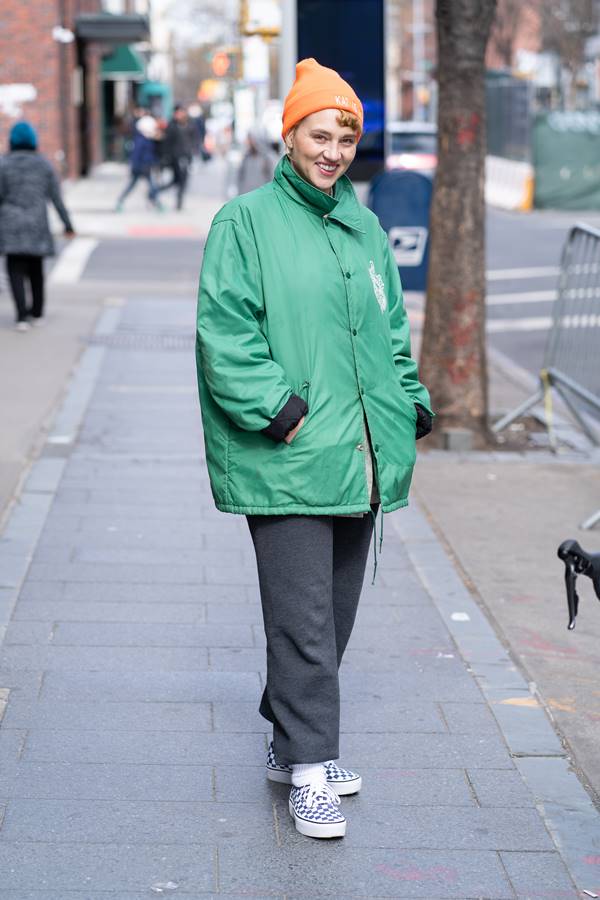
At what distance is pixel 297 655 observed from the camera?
12.8ft

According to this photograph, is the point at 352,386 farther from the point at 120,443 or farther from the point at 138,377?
the point at 138,377

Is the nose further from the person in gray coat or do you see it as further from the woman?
the person in gray coat

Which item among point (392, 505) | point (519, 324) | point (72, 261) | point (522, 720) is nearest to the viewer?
point (392, 505)

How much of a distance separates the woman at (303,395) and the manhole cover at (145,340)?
8.78m

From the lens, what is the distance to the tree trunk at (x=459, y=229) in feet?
29.2

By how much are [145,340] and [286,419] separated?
946cm

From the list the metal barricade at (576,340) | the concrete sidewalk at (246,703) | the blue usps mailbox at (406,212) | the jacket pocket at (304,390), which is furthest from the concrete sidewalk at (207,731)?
the blue usps mailbox at (406,212)

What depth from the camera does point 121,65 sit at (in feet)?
157

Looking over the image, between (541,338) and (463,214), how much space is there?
226 inches

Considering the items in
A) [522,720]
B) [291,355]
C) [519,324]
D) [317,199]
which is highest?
[317,199]

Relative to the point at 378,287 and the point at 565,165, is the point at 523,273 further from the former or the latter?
the point at 378,287

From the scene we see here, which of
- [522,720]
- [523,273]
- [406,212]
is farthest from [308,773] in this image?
[523,273]

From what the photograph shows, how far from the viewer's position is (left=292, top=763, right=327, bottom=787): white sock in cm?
396

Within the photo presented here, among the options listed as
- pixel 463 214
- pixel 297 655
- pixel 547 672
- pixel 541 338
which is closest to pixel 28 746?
pixel 297 655
